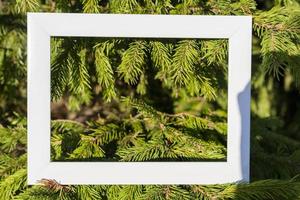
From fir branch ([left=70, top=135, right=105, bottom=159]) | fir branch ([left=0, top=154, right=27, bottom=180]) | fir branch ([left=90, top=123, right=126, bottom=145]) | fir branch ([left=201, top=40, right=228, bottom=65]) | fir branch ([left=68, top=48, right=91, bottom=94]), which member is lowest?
fir branch ([left=0, top=154, right=27, bottom=180])

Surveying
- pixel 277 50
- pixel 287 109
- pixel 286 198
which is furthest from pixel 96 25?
pixel 287 109

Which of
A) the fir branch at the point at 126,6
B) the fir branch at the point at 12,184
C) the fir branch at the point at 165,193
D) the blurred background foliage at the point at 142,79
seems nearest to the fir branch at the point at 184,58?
the blurred background foliage at the point at 142,79

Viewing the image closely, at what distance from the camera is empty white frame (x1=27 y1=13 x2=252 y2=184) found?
37.3 inches

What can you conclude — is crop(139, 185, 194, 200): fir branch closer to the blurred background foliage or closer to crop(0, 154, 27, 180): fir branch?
the blurred background foliage

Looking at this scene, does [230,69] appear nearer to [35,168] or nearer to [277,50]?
[277,50]

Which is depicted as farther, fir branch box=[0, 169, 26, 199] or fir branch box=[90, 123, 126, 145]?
fir branch box=[90, 123, 126, 145]

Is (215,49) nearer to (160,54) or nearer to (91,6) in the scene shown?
(160,54)

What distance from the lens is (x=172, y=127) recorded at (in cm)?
117

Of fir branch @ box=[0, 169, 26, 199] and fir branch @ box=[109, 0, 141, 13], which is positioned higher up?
fir branch @ box=[109, 0, 141, 13]

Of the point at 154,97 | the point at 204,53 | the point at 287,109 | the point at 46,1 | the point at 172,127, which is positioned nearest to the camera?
the point at 204,53

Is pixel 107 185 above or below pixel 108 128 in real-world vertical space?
below

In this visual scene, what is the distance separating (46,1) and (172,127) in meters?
0.50

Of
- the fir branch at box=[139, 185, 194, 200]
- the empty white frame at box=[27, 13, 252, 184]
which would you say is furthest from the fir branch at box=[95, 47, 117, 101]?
the fir branch at box=[139, 185, 194, 200]

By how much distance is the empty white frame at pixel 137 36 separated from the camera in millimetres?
948
